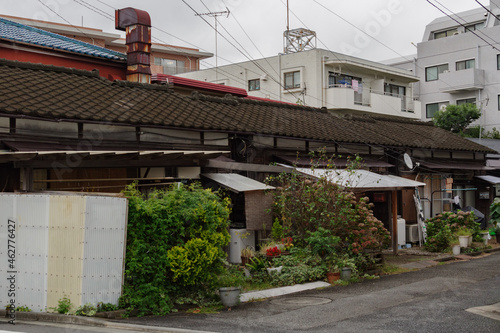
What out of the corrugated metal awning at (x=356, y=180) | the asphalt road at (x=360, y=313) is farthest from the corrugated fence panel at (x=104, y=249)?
the corrugated metal awning at (x=356, y=180)

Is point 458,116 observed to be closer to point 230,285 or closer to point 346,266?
point 346,266

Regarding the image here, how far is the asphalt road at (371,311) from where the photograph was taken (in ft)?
27.9

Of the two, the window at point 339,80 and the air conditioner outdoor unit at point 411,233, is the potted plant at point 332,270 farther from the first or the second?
the window at point 339,80

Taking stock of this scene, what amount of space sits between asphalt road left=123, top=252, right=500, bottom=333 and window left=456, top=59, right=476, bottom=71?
3343 centimetres

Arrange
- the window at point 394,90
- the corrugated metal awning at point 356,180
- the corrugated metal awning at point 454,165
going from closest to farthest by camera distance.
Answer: the corrugated metal awning at point 356,180 < the corrugated metal awning at point 454,165 < the window at point 394,90

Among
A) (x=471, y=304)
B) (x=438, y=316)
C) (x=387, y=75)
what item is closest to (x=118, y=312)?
(x=438, y=316)

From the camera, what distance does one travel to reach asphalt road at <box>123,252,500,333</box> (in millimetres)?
8508

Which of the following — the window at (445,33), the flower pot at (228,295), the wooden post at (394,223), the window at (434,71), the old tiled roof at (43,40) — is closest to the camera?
the flower pot at (228,295)

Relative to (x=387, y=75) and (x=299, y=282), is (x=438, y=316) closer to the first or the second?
(x=299, y=282)

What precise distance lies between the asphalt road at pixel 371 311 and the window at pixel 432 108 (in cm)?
3385

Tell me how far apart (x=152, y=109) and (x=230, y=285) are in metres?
5.72

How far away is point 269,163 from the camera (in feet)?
55.4

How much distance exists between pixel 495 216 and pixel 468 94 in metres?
25.3

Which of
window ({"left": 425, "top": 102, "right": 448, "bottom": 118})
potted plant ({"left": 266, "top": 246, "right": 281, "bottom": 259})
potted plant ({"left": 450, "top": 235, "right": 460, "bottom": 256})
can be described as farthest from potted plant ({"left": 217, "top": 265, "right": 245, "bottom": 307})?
window ({"left": 425, "top": 102, "right": 448, "bottom": 118})
